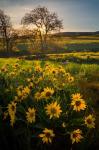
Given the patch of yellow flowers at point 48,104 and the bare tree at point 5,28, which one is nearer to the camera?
the patch of yellow flowers at point 48,104

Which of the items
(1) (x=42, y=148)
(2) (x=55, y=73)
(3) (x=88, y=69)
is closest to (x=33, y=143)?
(1) (x=42, y=148)

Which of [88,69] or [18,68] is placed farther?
[88,69]

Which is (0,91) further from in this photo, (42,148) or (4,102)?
(42,148)

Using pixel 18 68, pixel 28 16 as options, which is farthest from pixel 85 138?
pixel 28 16

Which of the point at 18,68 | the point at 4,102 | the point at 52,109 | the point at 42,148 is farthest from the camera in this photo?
the point at 18,68

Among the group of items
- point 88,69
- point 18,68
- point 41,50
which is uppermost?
point 18,68

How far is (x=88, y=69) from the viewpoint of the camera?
45.3 ft

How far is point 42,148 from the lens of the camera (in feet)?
17.0

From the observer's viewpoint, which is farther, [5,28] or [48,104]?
[5,28]

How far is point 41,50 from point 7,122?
5904cm

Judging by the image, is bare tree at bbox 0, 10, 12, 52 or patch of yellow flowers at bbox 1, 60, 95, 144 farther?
bare tree at bbox 0, 10, 12, 52

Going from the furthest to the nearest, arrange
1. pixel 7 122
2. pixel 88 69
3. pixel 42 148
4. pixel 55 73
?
pixel 88 69 → pixel 55 73 → pixel 7 122 → pixel 42 148

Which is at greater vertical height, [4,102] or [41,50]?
[4,102]

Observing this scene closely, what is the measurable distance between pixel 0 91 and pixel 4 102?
0.51m
